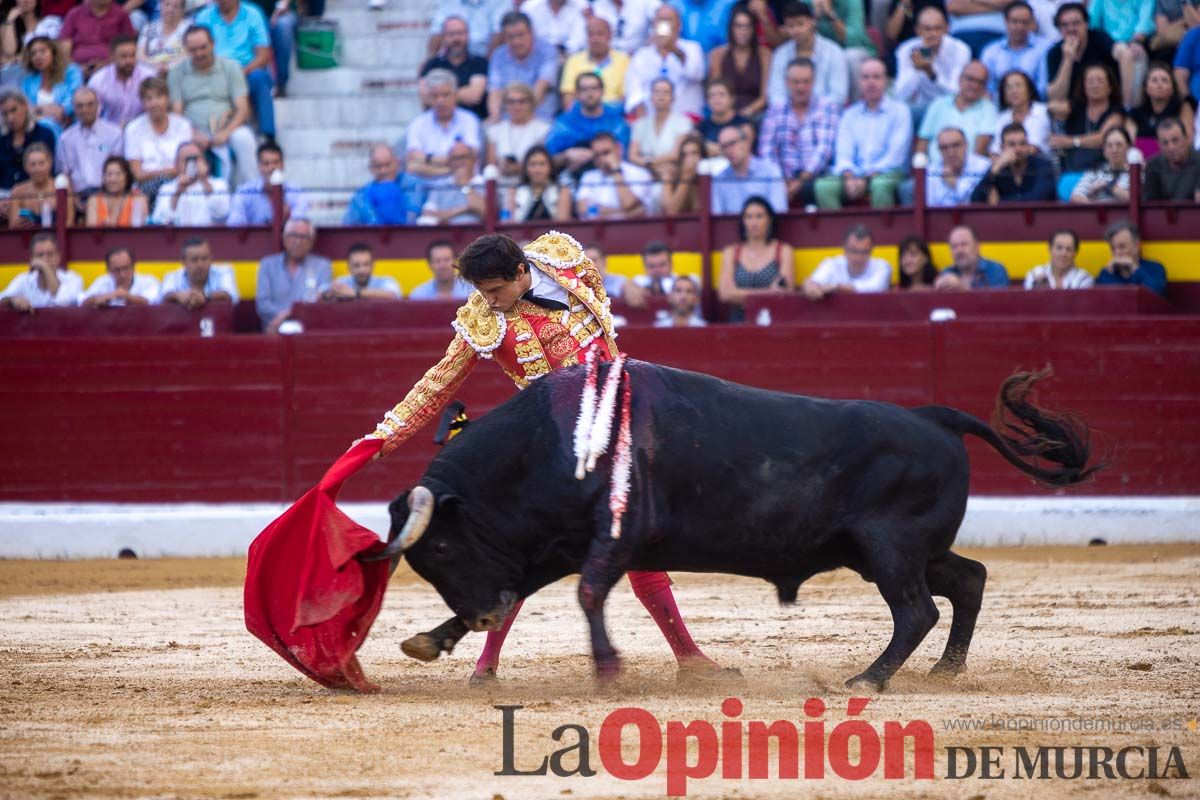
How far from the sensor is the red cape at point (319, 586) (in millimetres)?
4387

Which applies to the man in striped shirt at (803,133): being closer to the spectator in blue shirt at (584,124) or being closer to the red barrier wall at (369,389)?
the spectator in blue shirt at (584,124)

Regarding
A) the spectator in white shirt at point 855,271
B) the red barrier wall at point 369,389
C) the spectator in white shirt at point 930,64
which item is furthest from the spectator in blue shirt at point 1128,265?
the spectator in white shirt at point 930,64

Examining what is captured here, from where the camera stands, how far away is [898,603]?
14.1 feet

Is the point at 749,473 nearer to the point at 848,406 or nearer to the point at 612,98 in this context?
the point at 848,406

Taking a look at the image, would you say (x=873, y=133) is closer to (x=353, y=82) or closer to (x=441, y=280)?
(x=441, y=280)

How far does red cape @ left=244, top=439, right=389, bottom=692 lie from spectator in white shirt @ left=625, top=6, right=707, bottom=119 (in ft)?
17.4

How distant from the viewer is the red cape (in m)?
4.39

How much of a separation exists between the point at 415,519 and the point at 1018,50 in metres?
5.98

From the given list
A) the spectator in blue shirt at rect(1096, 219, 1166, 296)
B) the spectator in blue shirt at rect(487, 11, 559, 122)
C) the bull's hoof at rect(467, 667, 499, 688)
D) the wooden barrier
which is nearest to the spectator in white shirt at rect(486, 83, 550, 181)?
the spectator in blue shirt at rect(487, 11, 559, 122)

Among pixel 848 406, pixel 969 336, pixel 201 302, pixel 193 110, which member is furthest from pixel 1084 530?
pixel 193 110

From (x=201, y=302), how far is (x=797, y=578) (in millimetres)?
5112

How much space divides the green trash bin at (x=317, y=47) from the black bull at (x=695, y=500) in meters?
7.08

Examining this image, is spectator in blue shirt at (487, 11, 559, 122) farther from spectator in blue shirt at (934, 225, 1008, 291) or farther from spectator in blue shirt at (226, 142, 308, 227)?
spectator in blue shirt at (934, 225, 1008, 291)

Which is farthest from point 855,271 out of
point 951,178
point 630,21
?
point 630,21
